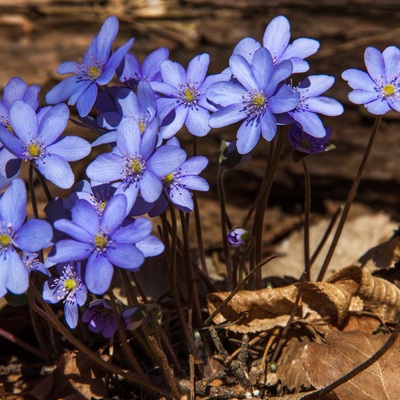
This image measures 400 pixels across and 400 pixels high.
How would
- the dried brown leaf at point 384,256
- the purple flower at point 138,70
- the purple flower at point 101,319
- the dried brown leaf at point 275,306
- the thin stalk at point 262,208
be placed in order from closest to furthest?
the purple flower at point 101,319
the thin stalk at point 262,208
the purple flower at point 138,70
the dried brown leaf at point 275,306
the dried brown leaf at point 384,256

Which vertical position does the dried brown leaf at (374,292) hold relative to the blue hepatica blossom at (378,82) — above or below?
below

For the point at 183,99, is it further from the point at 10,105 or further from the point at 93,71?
the point at 10,105

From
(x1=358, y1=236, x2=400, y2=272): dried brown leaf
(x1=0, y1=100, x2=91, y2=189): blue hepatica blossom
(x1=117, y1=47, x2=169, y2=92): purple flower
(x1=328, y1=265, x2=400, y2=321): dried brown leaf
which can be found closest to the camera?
(x1=0, y1=100, x2=91, y2=189): blue hepatica blossom

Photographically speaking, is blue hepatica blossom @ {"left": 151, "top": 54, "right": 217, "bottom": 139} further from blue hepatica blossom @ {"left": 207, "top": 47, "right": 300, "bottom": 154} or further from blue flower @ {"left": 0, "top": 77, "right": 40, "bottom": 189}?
blue flower @ {"left": 0, "top": 77, "right": 40, "bottom": 189}

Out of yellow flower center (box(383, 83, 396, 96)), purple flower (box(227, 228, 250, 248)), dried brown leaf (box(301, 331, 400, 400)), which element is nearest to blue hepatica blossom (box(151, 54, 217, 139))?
purple flower (box(227, 228, 250, 248))

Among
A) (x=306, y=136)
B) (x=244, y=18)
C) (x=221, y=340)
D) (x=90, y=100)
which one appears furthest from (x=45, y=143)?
(x=244, y=18)

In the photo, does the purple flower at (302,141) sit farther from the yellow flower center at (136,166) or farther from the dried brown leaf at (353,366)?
the dried brown leaf at (353,366)

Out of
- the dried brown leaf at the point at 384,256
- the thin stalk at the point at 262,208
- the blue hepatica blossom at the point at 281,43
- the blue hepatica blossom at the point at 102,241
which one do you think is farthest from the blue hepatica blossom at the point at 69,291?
the dried brown leaf at the point at 384,256

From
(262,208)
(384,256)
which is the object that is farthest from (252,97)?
(384,256)

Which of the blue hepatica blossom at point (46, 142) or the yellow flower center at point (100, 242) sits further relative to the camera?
the blue hepatica blossom at point (46, 142)
